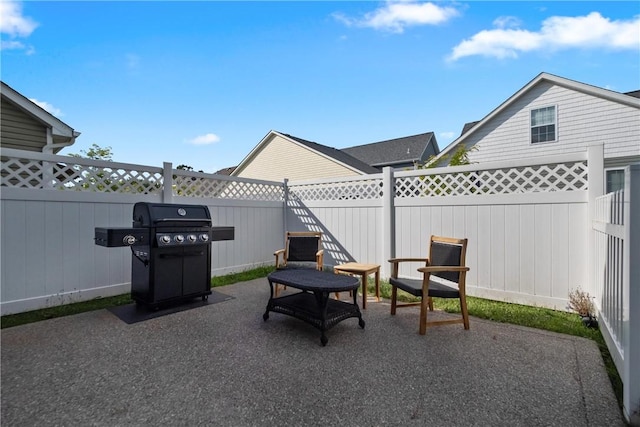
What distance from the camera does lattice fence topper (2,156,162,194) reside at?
11.9 feet

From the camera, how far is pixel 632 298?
1.74 m

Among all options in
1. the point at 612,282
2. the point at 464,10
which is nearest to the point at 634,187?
the point at 612,282

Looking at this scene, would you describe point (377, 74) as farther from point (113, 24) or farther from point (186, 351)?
point (186, 351)

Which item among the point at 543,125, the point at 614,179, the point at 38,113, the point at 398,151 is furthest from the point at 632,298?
the point at 398,151

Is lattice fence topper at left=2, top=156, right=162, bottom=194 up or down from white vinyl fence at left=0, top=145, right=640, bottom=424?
up

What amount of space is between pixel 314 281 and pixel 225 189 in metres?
3.46

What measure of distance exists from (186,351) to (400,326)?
6.92 feet

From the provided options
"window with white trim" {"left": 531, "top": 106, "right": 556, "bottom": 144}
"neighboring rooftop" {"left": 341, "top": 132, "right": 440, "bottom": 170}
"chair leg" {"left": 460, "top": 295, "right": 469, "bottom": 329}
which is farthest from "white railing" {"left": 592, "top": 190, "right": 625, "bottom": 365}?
"neighboring rooftop" {"left": 341, "top": 132, "right": 440, "bottom": 170}

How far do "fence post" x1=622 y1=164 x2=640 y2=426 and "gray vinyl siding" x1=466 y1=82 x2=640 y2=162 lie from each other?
7.74m

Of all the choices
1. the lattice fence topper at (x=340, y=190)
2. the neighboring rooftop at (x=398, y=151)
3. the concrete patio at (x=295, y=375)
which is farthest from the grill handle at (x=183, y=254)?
the neighboring rooftop at (x=398, y=151)

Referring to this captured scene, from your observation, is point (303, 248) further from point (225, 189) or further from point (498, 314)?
point (498, 314)

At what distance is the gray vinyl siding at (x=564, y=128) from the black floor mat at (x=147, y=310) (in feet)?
29.4

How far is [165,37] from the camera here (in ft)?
18.6

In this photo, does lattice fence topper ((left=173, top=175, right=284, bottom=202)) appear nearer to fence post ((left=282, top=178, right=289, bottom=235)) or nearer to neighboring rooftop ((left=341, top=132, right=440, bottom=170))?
fence post ((left=282, top=178, right=289, bottom=235))
